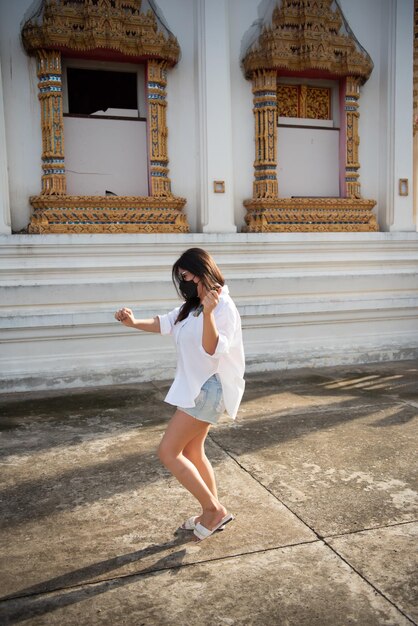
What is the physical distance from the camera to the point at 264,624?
2174mm

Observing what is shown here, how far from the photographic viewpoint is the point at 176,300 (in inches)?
257

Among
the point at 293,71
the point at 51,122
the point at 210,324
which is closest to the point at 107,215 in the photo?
the point at 51,122

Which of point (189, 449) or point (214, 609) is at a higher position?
point (189, 449)

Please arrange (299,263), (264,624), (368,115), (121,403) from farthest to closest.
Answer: (368,115)
(299,263)
(121,403)
(264,624)

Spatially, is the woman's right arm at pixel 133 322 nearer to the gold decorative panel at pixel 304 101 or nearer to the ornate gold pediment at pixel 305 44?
the ornate gold pediment at pixel 305 44

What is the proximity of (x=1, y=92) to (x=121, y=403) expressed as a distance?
11.4 feet

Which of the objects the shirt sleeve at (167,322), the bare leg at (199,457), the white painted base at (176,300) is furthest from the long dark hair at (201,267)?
the white painted base at (176,300)

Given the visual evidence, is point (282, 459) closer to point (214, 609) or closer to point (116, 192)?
point (214, 609)

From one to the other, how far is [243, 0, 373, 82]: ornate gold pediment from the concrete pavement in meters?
4.15

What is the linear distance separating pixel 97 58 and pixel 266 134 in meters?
2.12

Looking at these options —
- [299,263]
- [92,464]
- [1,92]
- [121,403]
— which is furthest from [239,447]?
[1,92]

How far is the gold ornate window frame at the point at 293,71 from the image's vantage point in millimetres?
6859

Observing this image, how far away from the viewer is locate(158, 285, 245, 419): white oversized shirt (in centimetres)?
272

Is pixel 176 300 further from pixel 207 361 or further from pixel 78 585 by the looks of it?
pixel 78 585
